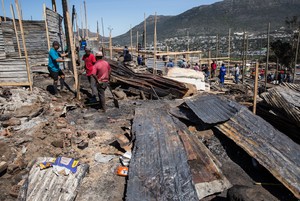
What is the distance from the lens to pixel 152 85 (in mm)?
9898

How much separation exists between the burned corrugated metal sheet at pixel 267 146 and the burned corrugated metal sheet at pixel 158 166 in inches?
58.4

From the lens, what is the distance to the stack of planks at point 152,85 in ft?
31.6

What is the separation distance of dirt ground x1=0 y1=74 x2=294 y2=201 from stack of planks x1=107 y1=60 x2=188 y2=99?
1899 mm

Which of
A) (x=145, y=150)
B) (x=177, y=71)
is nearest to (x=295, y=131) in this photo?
(x=145, y=150)

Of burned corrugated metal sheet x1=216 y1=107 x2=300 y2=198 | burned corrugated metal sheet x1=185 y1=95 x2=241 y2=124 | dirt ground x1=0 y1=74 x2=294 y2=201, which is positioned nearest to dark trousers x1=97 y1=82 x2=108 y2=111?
dirt ground x1=0 y1=74 x2=294 y2=201

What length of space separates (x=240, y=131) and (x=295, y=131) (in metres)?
2.07

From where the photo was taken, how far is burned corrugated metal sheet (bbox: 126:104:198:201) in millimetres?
3566

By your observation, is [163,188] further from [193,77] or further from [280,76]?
[280,76]

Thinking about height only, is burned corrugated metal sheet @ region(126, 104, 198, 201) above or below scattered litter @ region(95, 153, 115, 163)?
above

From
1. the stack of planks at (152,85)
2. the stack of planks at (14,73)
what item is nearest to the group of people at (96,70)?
the stack of planks at (14,73)

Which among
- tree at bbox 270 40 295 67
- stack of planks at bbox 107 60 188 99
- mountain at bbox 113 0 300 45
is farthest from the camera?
mountain at bbox 113 0 300 45

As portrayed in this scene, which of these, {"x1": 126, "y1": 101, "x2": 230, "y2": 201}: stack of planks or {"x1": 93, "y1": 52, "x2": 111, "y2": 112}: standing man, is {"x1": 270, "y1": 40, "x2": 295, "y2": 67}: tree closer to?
{"x1": 93, "y1": 52, "x2": 111, "y2": 112}: standing man

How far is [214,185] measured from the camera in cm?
404

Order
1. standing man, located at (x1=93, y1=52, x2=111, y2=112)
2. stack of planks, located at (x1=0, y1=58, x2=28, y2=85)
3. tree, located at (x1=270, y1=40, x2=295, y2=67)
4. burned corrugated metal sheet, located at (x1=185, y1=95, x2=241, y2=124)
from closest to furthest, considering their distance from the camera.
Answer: burned corrugated metal sheet, located at (x1=185, y1=95, x2=241, y2=124) → standing man, located at (x1=93, y1=52, x2=111, y2=112) → stack of planks, located at (x1=0, y1=58, x2=28, y2=85) → tree, located at (x1=270, y1=40, x2=295, y2=67)
